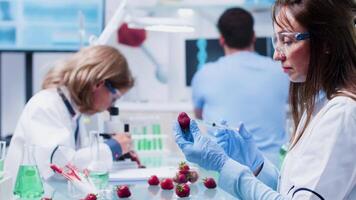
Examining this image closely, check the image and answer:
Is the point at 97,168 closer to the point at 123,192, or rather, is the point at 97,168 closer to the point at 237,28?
the point at 123,192

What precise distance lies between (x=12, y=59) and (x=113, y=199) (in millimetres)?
2771

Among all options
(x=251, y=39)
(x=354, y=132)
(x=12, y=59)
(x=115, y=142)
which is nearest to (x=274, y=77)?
(x=251, y=39)

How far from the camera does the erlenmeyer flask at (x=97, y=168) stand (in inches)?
74.3

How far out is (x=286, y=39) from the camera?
144 centimetres

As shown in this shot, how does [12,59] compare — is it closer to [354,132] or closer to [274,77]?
[274,77]

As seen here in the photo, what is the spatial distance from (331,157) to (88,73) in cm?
135

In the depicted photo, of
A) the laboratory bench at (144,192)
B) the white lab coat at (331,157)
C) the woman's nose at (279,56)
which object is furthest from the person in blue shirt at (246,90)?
the white lab coat at (331,157)

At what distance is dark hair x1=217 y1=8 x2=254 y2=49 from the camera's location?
2.92m

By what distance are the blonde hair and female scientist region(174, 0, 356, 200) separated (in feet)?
2.91

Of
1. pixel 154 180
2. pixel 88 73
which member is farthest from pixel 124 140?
pixel 154 180

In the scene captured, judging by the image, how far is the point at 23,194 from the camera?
1.76 metres

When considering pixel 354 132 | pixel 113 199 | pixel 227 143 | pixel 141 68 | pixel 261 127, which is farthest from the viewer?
pixel 141 68

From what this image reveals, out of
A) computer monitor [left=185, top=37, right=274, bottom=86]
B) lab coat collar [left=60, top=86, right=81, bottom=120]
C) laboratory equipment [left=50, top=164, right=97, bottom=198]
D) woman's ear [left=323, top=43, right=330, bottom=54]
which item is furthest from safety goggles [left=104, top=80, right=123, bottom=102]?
computer monitor [left=185, top=37, right=274, bottom=86]

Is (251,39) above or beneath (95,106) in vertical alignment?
above
